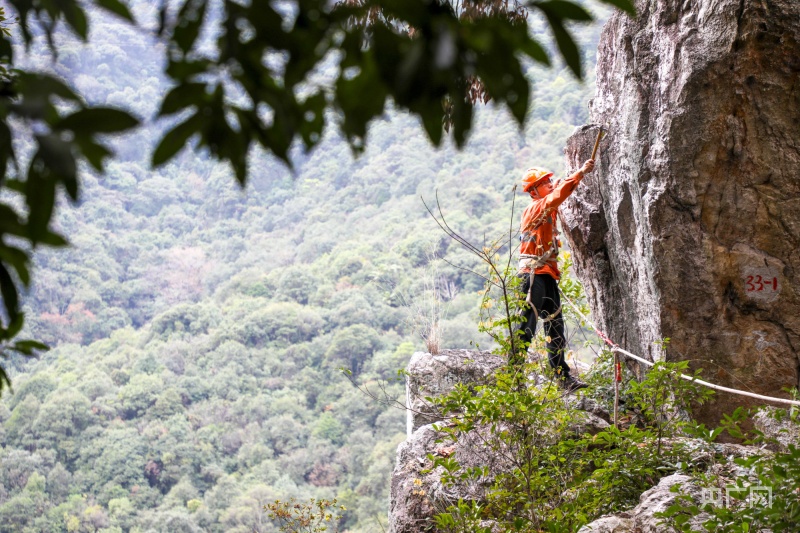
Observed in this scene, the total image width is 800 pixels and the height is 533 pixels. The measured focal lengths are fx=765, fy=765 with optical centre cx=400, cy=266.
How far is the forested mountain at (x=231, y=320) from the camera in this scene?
67.8 feet

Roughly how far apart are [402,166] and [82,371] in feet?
50.8

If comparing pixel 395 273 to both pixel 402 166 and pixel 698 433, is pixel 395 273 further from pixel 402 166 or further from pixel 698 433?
pixel 698 433

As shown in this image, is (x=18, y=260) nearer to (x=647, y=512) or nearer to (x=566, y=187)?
(x=647, y=512)

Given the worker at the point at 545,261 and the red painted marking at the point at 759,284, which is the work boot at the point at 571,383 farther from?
the red painted marking at the point at 759,284

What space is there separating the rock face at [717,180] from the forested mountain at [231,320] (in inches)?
462

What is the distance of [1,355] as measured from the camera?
138 centimetres

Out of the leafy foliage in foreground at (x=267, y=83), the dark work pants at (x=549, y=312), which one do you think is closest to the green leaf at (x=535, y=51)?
the leafy foliage in foreground at (x=267, y=83)

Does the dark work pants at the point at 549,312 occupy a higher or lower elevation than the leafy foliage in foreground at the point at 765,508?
higher

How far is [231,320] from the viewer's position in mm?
28141

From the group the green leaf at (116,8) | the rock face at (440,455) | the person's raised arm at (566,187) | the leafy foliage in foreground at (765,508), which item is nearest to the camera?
the green leaf at (116,8)

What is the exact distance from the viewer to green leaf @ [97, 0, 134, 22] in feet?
2.59

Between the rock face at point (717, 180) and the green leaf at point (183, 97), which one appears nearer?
the green leaf at point (183, 97)

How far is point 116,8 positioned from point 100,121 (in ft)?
0.49

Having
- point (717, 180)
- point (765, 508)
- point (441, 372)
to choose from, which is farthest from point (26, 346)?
point (441, 372)
